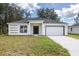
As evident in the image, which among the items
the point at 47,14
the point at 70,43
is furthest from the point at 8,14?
the point at 70,43

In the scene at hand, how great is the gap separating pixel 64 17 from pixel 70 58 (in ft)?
10.5

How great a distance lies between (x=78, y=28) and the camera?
1217 cm

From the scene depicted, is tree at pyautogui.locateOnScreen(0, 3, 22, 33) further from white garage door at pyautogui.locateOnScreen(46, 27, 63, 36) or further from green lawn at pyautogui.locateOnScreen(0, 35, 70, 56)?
white garage door at pyautogui.locateOnScreen(46, 27, 63, 36)

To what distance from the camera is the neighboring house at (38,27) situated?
12.6m

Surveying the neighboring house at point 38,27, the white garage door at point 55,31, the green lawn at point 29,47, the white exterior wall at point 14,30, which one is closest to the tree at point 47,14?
the neighboring house at point 38,27

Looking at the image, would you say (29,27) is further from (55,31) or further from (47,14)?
(47,14)

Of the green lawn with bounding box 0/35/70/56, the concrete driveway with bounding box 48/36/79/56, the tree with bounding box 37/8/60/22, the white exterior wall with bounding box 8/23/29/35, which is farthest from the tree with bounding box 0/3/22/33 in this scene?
the concrete driveway with bounding box 48/36/79/56

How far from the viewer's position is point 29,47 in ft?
32.9

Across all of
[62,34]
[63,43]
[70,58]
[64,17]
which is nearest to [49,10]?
[64,17]

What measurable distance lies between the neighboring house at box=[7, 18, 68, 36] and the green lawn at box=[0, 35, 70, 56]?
120cm

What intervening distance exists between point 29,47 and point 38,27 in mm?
4498

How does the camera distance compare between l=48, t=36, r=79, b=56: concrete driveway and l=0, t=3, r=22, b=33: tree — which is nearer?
l=48, t=36, r=79, b=56: concrete driveway

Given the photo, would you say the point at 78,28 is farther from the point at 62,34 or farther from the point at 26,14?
the point at 26,14

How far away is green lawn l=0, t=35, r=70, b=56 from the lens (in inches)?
356
